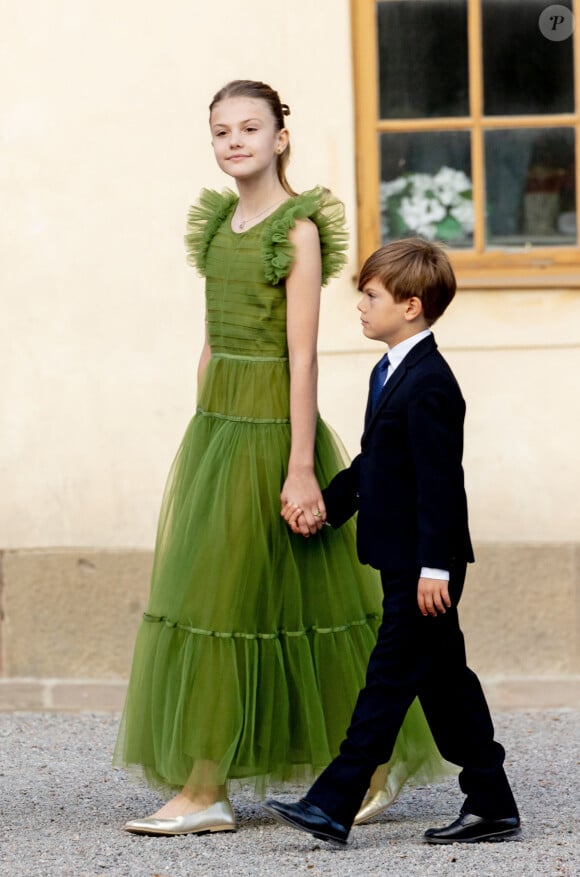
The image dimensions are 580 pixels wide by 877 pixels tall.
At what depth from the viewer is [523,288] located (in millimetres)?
6270

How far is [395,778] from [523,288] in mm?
2437

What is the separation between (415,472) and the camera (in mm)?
3904

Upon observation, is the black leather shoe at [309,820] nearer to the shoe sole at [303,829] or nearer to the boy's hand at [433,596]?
the shoe sole at [303,829]

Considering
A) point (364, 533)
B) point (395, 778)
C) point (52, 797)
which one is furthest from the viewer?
point (52, 797)

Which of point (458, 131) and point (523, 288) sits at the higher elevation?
point (458, 131)

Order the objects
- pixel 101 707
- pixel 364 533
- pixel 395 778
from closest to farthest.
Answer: pixel 364 533 < pixel 395 778 < pixel 101 707

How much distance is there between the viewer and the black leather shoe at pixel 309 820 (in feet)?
12.9

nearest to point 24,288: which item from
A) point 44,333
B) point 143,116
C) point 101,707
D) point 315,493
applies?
point 44,333

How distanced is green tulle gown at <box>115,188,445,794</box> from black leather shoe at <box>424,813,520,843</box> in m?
0.30

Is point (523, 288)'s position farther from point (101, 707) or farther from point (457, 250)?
point (101, 707)

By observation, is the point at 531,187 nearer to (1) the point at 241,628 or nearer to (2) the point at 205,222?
(2) the point at 205,222

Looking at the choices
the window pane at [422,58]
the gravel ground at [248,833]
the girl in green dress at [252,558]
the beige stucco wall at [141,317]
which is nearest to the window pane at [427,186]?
the window pane at [422,58]

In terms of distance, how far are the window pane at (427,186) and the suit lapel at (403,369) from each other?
2535 millimetres

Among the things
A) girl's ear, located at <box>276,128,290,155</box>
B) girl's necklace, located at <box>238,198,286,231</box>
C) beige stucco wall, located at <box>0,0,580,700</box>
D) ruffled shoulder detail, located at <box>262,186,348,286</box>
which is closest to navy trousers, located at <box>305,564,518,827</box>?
ruffled shoulder detail, located at <box>262,186,348,286</box>
